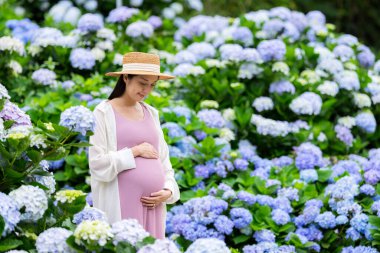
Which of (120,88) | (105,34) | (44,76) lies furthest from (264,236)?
(105,34)

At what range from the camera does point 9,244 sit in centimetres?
278

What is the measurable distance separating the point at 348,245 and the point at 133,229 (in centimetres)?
218

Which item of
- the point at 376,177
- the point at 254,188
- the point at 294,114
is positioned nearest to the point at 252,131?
the point at 294,114

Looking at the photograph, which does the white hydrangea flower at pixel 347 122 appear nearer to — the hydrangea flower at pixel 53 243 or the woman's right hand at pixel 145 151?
the woman's right hand at pixel 145 151

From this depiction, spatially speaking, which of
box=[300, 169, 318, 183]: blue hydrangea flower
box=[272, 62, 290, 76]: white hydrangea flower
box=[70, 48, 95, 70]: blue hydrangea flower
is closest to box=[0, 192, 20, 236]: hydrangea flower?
box=[300, 169, 318, 183]: blue hydrangea flower

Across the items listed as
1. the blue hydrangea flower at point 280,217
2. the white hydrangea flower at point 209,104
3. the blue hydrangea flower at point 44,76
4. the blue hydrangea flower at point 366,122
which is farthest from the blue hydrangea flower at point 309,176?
the blue hydrangea flower at point 44,76

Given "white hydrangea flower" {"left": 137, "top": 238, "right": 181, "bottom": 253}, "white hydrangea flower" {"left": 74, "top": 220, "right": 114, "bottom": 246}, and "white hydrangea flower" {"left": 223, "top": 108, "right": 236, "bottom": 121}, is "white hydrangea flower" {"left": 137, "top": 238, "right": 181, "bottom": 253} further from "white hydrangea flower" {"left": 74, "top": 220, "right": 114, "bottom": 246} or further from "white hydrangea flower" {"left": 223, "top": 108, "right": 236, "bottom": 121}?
"white hydrangea flower" {"left": 223, "top": 108, "right": 236, "bottom": 121}

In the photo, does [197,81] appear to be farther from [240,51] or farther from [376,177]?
[376,177]

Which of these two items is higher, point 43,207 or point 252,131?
point 43,207

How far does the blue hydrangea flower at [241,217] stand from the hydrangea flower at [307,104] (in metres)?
1.54

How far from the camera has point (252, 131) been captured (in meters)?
5.73

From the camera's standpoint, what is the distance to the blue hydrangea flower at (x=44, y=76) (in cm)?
577

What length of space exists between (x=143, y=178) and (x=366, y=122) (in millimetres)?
3049

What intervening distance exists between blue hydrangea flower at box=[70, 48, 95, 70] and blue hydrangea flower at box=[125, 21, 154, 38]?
2.64ft
